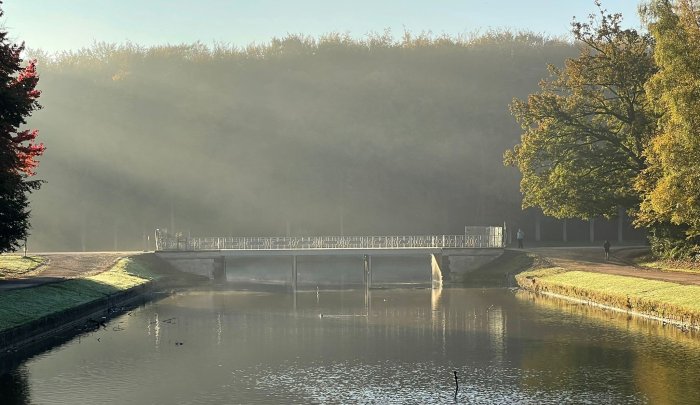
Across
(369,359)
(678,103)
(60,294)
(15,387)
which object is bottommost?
(15,387)

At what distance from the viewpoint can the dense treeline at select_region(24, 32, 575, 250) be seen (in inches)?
4099

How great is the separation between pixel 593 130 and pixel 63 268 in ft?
152

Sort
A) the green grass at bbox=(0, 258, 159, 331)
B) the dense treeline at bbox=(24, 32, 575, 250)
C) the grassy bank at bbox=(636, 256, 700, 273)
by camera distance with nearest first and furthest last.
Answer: the green grass at bbox=(0, 258, 159, 331), the grassy bank at bbox=(636, 256, 700, 273), the dense treeline at bbox=(24, 32, 575, 250)

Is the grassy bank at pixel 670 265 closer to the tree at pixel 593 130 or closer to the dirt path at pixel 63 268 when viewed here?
the tree at pixel 593 130

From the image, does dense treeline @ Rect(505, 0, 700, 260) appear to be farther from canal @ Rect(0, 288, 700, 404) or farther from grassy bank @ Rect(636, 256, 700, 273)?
canal @ Rect(0, 288, 700, 404)

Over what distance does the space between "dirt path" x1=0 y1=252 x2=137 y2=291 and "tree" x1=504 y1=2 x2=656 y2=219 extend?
38.3 metres

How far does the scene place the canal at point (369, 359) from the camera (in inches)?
1015

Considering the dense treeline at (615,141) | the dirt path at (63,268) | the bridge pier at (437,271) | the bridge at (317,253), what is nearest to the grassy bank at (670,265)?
the dense treeline at (615,141)

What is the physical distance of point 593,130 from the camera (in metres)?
65.0

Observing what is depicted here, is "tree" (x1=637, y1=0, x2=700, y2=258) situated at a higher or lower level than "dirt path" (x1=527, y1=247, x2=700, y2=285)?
higher

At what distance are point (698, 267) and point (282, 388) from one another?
3807 cm

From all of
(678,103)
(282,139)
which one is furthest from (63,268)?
(282,139)

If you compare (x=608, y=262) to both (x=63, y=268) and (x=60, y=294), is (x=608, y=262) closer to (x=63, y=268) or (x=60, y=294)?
(x=60, y=294)

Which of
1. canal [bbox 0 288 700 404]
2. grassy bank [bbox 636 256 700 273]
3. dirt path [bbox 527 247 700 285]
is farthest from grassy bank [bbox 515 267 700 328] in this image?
grassy bank [bbox 636 256 700 273]
